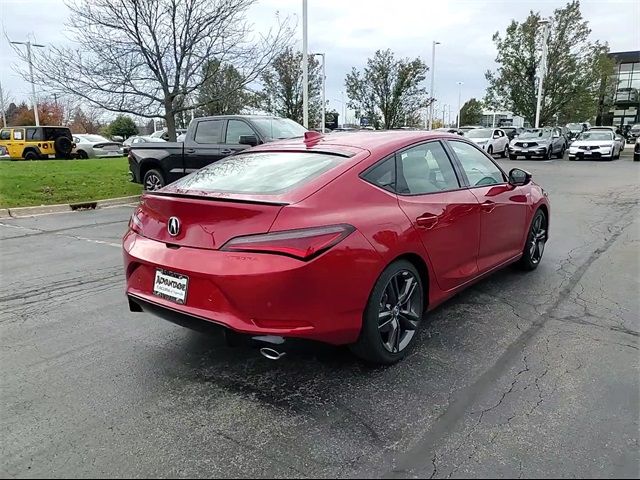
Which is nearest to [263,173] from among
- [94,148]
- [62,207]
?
[62,207]

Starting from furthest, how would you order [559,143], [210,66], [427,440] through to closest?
[559,143] → [210,66] → [427,440]

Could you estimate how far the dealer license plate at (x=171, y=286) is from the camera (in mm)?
2943

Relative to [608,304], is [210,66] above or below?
above

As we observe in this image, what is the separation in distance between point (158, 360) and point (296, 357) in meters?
0.97

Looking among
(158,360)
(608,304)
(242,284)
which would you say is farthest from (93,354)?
(608,304)

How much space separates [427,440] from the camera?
101 inches

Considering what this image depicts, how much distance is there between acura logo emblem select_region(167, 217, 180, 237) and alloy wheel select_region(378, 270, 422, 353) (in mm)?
1350

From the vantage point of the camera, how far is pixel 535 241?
18.2 feet

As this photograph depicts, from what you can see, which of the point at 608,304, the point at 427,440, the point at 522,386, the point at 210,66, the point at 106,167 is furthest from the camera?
the point at 106,167

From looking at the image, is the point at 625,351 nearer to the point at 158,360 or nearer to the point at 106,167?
the point at 158,360

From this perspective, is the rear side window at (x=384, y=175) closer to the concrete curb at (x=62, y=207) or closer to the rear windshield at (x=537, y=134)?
the concrete curb at (x=62, y=207)

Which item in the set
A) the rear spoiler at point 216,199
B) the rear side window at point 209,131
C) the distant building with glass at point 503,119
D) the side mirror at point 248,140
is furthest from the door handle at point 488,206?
the distant building with glass at point 503,119

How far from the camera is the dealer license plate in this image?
294 cm

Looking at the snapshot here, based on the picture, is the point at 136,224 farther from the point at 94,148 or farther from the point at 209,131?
the point at 94,148
